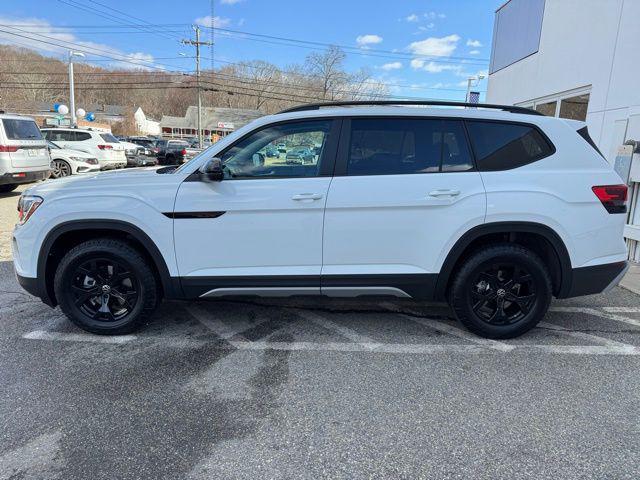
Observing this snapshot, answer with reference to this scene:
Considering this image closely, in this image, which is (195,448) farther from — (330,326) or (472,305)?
(472,305)

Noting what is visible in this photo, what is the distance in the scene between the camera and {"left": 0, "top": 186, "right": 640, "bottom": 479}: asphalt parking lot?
229 cm

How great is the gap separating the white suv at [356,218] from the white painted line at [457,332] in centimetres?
17

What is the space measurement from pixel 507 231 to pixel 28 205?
150 inches

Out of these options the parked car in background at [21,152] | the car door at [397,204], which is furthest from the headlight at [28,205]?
the parked car in background at [21,152]

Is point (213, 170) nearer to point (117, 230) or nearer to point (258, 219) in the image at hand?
point (258, 219)

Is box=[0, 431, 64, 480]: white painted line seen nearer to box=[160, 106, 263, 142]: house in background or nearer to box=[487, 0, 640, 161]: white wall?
box=[487, 0, 640, 161]: white wall

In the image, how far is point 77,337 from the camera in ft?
12.2

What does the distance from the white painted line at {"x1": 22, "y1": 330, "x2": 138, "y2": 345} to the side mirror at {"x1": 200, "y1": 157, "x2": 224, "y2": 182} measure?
5.05 ft

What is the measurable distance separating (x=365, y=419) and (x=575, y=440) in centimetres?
118

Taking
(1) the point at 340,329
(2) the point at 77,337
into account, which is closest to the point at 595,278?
(1) the point at 340,329

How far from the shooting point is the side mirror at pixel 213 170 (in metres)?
3.29

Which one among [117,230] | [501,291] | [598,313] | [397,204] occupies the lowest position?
[598,313]

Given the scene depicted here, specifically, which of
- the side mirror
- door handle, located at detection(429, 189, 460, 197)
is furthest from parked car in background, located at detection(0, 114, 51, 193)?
door handle, located at detection(429, 189, 460, 197)

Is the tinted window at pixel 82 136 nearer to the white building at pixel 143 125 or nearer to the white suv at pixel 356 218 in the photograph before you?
the white suv at pixel 356 218
